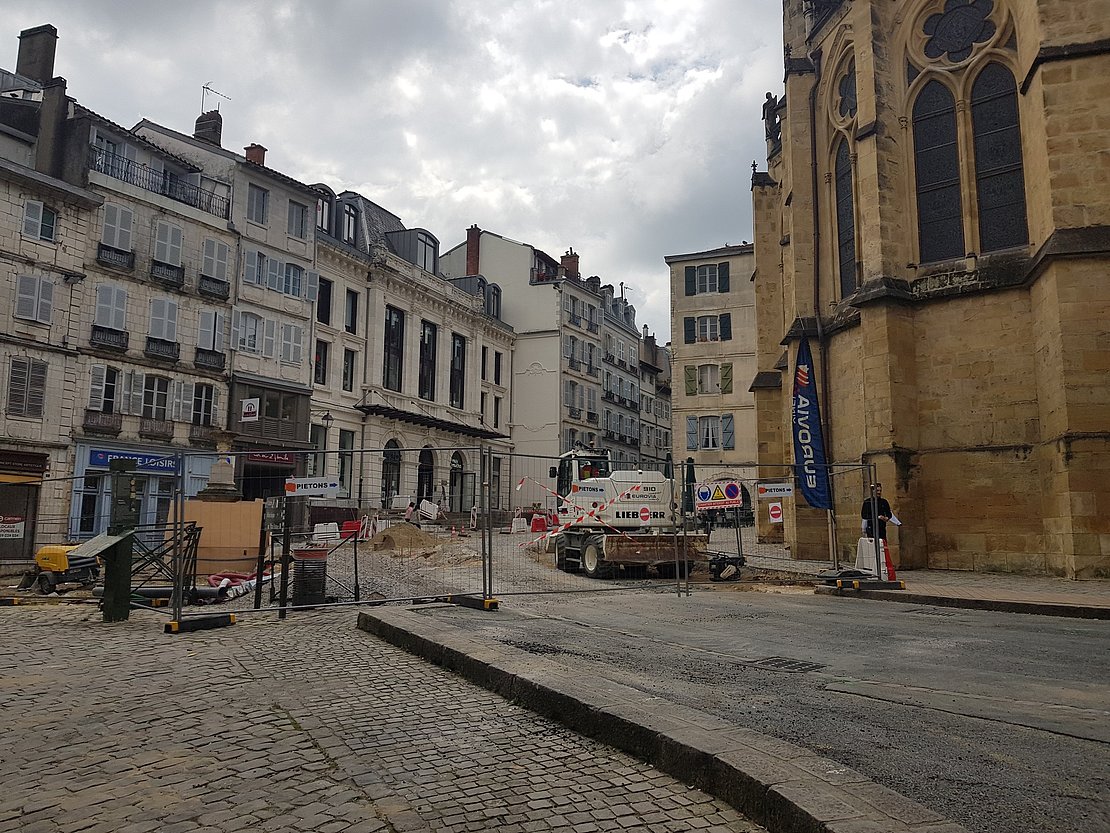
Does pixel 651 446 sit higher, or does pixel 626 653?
pixel 651 446

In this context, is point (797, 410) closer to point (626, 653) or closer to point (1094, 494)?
point (1094, 494)

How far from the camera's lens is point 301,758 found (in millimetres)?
4465

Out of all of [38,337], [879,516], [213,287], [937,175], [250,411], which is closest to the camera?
[879,516]

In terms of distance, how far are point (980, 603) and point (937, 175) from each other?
11378 millimetres

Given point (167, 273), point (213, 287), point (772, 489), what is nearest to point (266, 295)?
point (213, 287)

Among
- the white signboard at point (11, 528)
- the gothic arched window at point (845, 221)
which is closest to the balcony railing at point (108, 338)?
the white signboard at point (11, 528)

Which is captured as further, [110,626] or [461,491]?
[461,491]

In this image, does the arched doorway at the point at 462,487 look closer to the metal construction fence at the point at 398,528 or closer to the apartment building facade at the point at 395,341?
the metal construction fence at the point at 398,528

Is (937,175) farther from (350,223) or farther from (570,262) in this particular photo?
(570,262)

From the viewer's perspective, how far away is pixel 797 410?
2020 cm

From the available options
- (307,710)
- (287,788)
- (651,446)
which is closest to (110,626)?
(307,710)

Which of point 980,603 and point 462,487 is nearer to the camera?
point 980,603

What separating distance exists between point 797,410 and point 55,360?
22.4 m

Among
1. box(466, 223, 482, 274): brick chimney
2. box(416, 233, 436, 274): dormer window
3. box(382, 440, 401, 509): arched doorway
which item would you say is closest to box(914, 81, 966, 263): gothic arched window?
box(382, 440, 401, 509): arched doorway
